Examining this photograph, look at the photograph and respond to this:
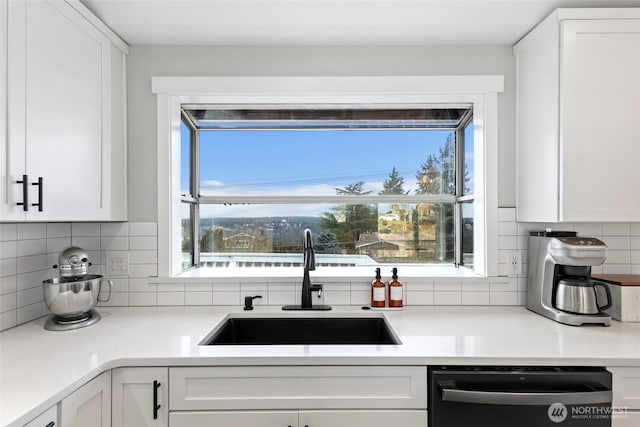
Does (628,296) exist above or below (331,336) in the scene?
above

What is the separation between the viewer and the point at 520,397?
4.04ft

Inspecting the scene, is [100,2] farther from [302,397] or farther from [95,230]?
[302,397]

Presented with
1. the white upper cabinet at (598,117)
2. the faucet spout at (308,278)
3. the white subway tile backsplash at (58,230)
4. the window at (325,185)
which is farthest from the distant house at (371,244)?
the white subway tile backsplash at (58,230)

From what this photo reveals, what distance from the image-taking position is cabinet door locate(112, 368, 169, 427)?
129cm

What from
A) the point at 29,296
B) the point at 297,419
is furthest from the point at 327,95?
the point at 29,296

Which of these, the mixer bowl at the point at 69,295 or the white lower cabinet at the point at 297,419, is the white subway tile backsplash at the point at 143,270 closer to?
the mixer bowl at the point at 69,295

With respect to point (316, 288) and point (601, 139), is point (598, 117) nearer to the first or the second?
point (601, 139)

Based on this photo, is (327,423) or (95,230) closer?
(327,423)

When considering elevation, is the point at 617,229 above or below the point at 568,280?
above

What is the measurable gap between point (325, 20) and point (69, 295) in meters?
1.68

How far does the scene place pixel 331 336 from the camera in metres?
1.86

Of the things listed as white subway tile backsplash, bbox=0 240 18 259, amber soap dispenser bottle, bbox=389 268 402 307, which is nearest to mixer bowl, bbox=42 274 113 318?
white subway tile backsplash, bbox=0 240 18 259

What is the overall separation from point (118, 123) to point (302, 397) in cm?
158

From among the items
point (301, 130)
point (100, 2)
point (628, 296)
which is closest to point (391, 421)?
point (628, 296)
